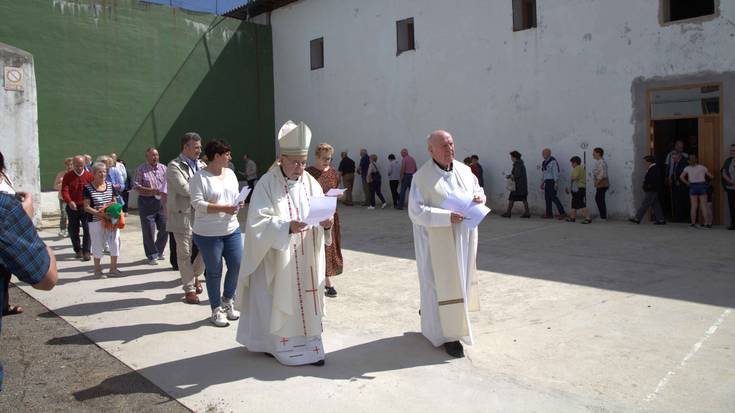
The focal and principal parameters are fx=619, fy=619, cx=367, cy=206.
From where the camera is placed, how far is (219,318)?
567 centimetres

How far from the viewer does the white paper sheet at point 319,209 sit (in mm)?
4406

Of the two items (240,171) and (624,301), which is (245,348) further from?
(240,171)

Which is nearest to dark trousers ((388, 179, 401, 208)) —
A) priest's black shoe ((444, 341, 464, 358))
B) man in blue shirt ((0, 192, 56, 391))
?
priest's black shoe ((444, 341, 464, 358))

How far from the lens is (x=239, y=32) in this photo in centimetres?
2073

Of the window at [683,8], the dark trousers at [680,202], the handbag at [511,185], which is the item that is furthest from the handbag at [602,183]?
the window at [683,8]


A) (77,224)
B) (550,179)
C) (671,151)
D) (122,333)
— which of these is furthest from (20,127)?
(671,151)

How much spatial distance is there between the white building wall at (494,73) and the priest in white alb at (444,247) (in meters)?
9.08

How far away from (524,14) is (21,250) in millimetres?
14112

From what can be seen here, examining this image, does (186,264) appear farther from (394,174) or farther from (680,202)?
(394,174)

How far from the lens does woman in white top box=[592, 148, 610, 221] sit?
12797mm

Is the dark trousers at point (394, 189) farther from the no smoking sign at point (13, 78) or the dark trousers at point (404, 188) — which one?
the no smoking sign at point (13, 78)

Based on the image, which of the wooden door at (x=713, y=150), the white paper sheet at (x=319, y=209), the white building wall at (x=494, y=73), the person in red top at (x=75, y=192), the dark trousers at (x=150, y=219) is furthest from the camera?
the white building wall at (x=494, y=73)

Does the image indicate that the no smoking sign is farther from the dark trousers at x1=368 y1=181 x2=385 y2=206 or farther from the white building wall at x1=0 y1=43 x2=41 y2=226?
the dark trousers at x1=368 y1=181 x2=385 y2=206

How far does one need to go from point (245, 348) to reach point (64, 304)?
2.82m
